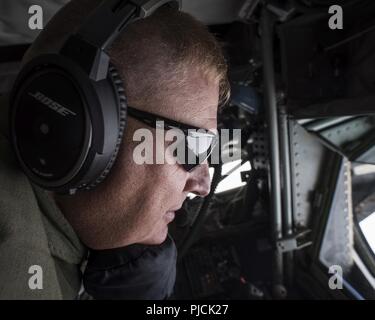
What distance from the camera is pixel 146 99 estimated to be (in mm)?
730

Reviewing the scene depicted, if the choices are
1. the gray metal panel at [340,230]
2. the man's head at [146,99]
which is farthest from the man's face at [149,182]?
the gray metal panel at [340,230]

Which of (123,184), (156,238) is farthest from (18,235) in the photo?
(156,238)

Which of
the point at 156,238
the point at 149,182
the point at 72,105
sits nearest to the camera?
the point at 72,105

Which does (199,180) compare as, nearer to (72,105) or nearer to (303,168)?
(72,105)

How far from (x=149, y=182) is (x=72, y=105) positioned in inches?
10.7

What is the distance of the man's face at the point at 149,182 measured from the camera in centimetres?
73

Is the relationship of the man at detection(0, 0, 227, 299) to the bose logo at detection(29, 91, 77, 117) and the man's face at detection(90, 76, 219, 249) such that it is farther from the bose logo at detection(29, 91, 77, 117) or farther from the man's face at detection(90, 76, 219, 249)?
the bose logo at detection(29, 91, 77, 117)

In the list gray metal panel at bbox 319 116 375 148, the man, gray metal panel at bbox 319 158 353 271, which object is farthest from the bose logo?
gray metal panel at bbox 319 158 353 271

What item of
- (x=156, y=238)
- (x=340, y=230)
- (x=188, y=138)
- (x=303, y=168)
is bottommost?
(x=340, y=230)

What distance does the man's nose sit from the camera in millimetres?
905

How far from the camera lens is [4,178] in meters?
0.68

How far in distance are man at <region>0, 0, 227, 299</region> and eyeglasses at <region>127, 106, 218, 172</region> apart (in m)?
0.01
